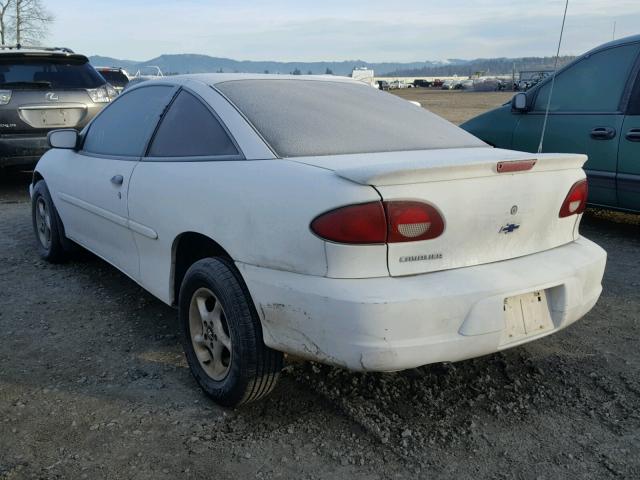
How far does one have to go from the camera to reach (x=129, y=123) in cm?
375

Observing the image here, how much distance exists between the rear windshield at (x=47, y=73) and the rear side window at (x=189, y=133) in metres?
4.86

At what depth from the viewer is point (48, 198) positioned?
480cm

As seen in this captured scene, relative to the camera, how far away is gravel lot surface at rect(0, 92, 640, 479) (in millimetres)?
2348

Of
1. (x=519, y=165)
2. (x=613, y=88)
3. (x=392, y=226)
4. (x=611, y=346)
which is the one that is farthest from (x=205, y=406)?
(x=613, y=88)

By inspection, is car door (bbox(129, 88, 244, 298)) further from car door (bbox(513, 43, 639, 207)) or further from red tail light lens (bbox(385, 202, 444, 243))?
car door (bbox(513, 43, 639, 207))

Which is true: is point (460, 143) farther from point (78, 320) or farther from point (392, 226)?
point (78, 320)

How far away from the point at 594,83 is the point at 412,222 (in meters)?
4.10

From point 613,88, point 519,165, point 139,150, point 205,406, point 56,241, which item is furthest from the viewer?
point 613,88

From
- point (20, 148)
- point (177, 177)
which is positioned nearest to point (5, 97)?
point (20, 148)

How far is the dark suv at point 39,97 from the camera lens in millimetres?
7156

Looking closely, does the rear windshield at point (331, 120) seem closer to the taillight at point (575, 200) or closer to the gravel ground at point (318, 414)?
the taillight at point (575, 200)

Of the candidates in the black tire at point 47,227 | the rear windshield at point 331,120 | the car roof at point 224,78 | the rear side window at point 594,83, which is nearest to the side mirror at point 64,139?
the black tire at point 47,227

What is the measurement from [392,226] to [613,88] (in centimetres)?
403

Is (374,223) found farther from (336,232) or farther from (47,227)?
(47,227)
